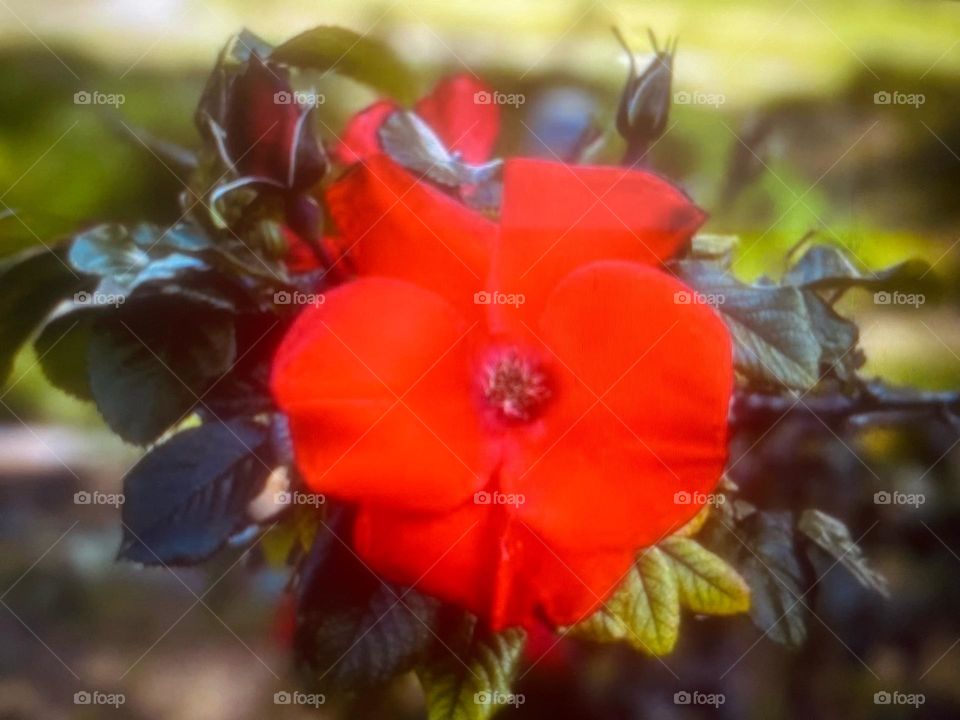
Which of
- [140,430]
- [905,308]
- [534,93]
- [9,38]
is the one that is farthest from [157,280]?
[905,308]

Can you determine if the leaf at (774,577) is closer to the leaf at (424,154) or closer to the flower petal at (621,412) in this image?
the flower petal at (621,412)

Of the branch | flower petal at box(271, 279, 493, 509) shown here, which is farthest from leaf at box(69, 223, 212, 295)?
the branch

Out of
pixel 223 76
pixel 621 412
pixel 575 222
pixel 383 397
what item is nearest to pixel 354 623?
pixel 383 397

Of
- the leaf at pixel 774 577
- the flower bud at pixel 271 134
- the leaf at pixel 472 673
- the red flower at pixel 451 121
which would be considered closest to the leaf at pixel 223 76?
the flower bud at pixel 271 134

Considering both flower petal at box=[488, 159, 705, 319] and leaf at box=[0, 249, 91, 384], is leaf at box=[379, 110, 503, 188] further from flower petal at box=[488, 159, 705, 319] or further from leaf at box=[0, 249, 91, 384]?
leaf at box=[0, 249, 91, 384]

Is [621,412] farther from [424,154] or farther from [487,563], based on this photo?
[424,154]

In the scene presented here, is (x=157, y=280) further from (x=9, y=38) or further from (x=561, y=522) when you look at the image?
(x=561, y=522)
